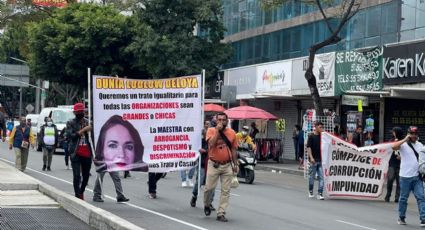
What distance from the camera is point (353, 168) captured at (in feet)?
57.4

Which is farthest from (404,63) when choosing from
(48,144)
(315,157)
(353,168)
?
(48,144)

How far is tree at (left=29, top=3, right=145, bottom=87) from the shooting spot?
41656 millimetres

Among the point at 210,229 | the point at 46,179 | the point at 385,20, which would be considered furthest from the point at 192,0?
the point at 210,229

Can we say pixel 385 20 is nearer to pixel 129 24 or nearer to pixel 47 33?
pixel 129 24

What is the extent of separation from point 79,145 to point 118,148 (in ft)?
2.46

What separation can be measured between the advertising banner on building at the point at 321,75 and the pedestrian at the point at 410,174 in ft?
48.2

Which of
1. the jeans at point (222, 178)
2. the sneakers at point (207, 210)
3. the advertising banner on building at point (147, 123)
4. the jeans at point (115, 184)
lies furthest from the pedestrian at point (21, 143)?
the jeans at point (222, 178)

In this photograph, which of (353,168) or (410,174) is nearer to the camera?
(410,174)

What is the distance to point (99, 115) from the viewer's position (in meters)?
12.4

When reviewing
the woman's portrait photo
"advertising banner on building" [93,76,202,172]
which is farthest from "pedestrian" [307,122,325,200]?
the woman's portrait photo

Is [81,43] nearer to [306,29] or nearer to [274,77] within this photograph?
[274,77]

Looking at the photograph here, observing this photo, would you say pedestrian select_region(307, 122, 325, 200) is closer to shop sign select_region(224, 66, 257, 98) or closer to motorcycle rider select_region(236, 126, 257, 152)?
motorcycle rider select_region(236, 126, 257, 152)

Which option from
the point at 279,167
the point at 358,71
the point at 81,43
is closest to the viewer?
the point at 358,71

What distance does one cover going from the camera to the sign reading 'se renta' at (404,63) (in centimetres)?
2289
